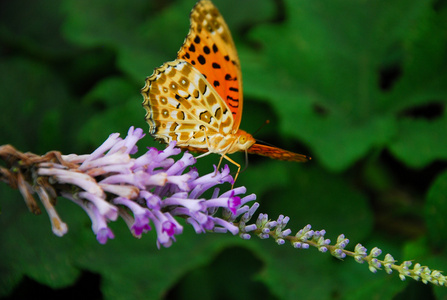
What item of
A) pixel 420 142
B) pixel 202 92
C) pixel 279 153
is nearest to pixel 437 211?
pixel 420 142

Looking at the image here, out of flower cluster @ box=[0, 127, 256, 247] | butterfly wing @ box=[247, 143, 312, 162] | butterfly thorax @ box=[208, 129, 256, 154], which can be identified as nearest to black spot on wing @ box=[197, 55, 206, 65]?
butterfly thorax @ box=[208, 129, 256, 154]

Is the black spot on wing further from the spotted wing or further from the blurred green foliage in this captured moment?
the blurred green foliage

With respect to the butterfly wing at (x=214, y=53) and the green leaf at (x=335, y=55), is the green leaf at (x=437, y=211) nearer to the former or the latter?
the green leaf at (x=335, y=55)

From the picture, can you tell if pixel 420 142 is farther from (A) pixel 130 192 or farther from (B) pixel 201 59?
(A) pixel 130 192

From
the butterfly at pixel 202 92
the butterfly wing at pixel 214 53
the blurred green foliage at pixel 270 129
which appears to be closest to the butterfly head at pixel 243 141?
the butterfly at pixel 202 92

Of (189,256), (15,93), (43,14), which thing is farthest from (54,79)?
(189,256)

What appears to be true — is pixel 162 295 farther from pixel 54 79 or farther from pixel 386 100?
pixel 386 100
